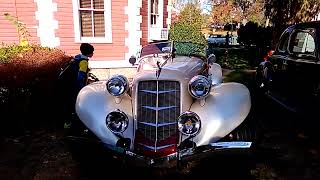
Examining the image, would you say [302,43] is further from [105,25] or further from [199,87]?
[105,25]

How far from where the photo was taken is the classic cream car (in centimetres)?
382

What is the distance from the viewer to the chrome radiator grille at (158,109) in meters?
3.99

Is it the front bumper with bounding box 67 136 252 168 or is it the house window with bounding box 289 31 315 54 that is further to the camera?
the house window with bounding box 289 31 315 54

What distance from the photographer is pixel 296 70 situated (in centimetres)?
610

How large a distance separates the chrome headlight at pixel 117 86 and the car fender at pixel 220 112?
0.91 meters

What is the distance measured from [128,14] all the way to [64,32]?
2397 millimetres

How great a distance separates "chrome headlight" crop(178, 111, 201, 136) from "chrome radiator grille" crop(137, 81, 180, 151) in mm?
175

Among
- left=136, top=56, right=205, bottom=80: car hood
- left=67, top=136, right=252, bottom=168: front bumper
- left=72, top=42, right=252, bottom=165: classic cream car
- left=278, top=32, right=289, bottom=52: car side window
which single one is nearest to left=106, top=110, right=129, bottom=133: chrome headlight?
left=72, top=42, right=252, bottom=165: classic cream car

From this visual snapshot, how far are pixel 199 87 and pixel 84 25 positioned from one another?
336 inches

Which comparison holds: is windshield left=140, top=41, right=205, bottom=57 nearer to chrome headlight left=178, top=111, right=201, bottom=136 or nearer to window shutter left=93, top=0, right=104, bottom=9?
chrome headlight left=178, top=111, right=201, bottom=136

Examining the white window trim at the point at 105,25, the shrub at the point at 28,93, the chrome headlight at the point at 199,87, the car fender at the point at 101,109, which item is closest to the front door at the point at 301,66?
the chrome headlight at the point at 199,87

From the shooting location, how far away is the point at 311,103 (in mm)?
5562

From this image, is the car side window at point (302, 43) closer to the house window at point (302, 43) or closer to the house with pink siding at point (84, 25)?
the house window at point (302, 43)

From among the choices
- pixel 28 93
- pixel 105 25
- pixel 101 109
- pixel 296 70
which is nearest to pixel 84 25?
pixel 105 25
